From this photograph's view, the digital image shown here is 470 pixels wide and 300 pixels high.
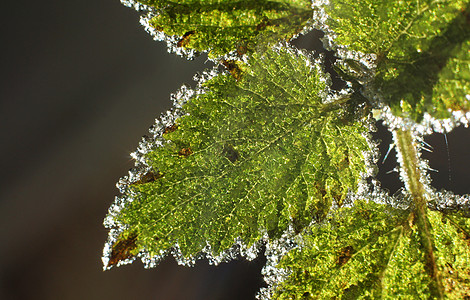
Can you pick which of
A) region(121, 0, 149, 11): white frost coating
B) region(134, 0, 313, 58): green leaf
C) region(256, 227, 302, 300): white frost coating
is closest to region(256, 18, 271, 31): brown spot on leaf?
region(134, 0, 313, 58): green leaf

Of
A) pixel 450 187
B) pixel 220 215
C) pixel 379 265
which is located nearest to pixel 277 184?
pixel 220 215

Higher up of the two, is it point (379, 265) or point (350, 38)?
point (350, 38)

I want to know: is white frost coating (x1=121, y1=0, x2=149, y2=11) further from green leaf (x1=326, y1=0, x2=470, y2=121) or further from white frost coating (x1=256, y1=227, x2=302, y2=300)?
white frost coating (x1=256, y1=227, x2=302, y2=300)

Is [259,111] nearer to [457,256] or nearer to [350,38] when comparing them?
[350,38]

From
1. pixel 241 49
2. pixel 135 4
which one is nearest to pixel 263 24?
pixel 241 49

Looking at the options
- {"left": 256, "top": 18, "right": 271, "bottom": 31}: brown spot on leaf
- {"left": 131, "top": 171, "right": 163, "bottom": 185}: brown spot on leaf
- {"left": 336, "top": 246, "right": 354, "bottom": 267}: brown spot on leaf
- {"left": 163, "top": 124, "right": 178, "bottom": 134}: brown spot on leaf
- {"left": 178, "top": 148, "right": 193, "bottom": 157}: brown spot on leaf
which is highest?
{"left": 256, "top": 18, "right": 271, "bottom": 31}: brown spot on leaf

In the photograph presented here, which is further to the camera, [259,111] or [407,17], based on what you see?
[259,111]

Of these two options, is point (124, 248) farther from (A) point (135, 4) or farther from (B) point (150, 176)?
(A) point (135, 4)

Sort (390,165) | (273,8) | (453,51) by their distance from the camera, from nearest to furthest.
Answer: (453,51) < (273,8) < (390,165)
